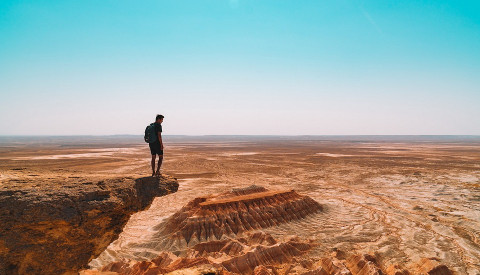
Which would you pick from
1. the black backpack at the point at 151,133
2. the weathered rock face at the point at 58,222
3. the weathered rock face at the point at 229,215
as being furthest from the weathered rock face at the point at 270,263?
the black backpack at the point at 151,133

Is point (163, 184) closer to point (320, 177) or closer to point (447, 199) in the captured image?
point (447, 199)

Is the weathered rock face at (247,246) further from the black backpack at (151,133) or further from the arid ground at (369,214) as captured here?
the black backpack at (151,133)

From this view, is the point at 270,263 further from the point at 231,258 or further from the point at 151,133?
the point at 151,133

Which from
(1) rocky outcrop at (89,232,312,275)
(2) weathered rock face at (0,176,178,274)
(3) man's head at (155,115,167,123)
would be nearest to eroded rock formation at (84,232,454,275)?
(1) rocky outcrop at (89,232,312,275)

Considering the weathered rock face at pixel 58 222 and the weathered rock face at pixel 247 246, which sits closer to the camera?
the weathered rock face at pixel 58 222

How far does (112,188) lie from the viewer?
21.2ft

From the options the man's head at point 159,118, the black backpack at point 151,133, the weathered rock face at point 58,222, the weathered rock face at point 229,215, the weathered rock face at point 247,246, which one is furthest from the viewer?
the weathered rock face at point 229,215

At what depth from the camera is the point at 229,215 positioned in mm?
15852

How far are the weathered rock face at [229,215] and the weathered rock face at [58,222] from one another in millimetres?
8187

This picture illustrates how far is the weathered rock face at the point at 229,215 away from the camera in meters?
14.5

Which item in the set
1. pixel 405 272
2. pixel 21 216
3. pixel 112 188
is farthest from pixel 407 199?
pixel 21 216

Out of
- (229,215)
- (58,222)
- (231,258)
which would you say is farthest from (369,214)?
(58,222)

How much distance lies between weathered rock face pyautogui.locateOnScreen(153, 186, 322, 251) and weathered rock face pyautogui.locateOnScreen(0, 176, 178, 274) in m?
8.19

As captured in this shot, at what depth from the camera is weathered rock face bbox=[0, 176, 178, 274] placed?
5.14 meters
